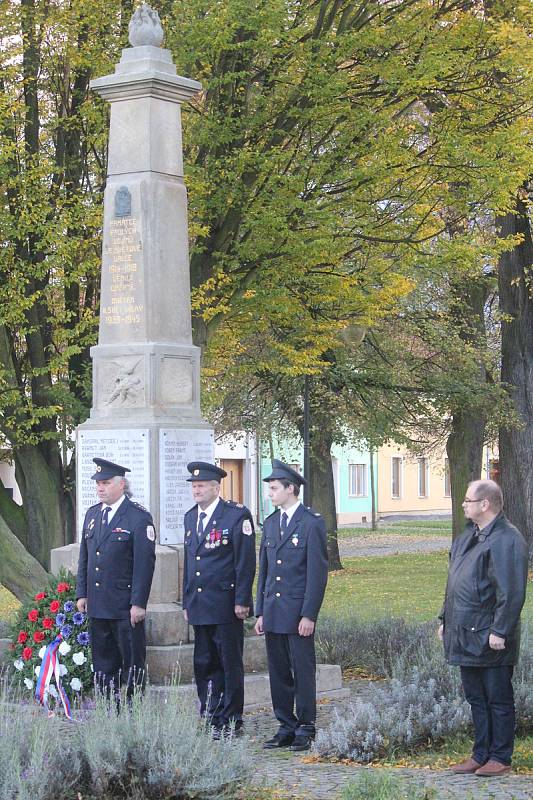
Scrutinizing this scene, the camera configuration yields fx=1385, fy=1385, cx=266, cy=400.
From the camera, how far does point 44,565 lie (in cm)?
1800

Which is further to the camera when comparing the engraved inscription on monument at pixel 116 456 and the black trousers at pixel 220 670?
the engraved inscription on monument at pixel 116 456

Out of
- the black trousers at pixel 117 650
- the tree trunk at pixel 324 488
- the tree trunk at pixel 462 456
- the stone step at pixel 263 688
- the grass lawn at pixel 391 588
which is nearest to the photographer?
the black trousers at pixel 117 650

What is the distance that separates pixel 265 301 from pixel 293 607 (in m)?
9.66

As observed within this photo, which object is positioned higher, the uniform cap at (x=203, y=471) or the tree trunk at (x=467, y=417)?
the tree trunk at (x=467, y=417)

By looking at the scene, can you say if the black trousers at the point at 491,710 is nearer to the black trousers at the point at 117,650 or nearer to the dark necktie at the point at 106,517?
the black trousers at the point at 117,650

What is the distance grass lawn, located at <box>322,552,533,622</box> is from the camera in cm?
1923

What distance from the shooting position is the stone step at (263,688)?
→ 10386 millimetres

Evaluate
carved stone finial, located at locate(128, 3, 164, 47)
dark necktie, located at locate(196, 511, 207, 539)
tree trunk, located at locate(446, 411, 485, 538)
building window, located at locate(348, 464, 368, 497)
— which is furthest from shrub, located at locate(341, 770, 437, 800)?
Result: building window, located at locate(348, 464, 368, 497)

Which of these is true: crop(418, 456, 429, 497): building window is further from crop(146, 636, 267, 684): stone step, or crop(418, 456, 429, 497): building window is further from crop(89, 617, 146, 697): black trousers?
crop(89, 617, 146, 697): black trousers

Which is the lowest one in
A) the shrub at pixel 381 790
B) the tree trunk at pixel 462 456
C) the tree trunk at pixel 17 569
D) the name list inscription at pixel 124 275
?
the shrub at pixel 381 790

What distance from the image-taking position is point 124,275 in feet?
38.3

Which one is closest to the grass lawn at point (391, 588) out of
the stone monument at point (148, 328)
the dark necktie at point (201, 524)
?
the stone monument at point (148, 328)

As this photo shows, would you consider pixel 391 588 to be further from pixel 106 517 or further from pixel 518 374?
pixel 106 517

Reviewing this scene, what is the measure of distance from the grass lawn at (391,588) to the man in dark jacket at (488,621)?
5.88m
